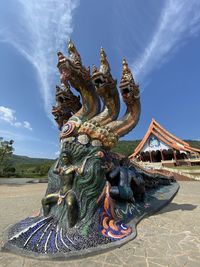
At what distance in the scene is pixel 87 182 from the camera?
12.7 feet

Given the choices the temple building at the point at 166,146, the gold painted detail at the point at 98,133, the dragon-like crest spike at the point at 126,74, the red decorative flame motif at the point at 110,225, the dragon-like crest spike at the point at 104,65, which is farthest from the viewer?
the temple building at the point at 166,146

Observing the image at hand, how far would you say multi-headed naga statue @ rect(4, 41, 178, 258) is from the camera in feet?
10.5

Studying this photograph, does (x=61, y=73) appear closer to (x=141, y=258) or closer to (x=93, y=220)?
(x=93, y=220)

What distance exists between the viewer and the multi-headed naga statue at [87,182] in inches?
126

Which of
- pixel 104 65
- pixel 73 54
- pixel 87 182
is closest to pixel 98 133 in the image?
pixel 87 182

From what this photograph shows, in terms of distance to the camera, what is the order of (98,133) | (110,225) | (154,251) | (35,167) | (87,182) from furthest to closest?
(35,167)
(98,133)
(87,182)
(110,225)
(154,251)

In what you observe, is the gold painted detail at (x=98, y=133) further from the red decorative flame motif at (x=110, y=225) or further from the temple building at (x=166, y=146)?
the temple building at (x=166, y=146)

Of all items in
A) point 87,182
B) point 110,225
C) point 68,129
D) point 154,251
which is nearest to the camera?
point 154,251

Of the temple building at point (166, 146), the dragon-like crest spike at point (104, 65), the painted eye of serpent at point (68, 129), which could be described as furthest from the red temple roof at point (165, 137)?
the painted eye of serpent at point (68, 129)

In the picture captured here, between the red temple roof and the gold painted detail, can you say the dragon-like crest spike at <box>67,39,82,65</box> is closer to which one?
the gold painted detail

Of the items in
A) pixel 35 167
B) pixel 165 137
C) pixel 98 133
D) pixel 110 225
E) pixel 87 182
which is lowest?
pixel 110 225

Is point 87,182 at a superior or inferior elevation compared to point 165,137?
inferior

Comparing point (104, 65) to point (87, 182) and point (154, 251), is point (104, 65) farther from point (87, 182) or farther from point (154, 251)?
point (154, 251)

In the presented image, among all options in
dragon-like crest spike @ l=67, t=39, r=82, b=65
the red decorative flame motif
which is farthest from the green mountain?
dragon-like crest spike @ l=67, t=39, r=82, b=65
